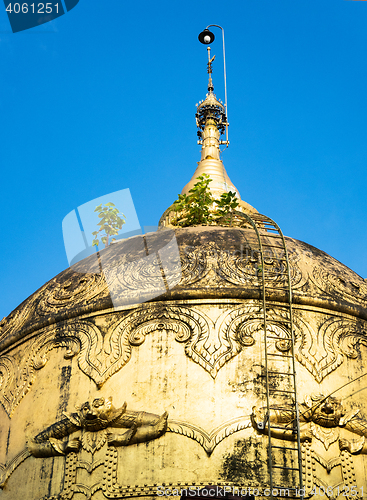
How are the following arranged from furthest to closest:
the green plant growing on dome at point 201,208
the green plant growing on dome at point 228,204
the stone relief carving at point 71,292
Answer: the green plant growing on dome at point 201,208, the green plant growing on dome at point 228,204, the stone relief carving at point 71,292

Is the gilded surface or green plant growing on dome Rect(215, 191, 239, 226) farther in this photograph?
green plant growing on dome Rect(215, 191, 239, 226)

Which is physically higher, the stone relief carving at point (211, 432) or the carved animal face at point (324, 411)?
the carved animal face at point (324, 411)

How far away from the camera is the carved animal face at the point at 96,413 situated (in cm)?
962

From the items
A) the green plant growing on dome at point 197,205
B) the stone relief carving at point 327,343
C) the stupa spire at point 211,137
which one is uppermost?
the stupa spire at point 211,137

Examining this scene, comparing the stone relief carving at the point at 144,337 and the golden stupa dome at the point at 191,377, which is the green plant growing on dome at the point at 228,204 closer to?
the golden stupa dome at the point at 191,377

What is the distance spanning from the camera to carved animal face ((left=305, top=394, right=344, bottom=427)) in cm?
955

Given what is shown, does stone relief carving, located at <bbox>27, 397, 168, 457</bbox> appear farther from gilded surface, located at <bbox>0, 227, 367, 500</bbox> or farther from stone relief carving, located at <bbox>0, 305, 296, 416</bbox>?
stone relief carving, located at <bbox>0, 305, 296, 416</bbox>

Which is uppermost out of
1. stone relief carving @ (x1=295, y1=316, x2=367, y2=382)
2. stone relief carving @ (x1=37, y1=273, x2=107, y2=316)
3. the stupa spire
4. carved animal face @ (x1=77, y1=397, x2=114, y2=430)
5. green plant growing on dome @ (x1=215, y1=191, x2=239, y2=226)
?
the stupa spire

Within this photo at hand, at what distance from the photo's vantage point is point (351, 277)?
12164 mm

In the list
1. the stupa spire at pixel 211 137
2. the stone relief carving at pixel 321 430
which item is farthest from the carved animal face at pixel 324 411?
the stupa spire at pixel 211 137

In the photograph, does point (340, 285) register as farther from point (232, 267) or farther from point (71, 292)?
point (71, 292)

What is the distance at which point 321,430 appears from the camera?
954 centimetres

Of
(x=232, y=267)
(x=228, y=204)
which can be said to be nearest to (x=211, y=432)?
(x=232, y=267)

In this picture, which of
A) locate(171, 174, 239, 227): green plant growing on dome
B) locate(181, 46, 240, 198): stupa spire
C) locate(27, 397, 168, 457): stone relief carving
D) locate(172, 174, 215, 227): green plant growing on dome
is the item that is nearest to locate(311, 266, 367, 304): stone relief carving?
locate(171, 174, 239, 227): green plant growing on dome
